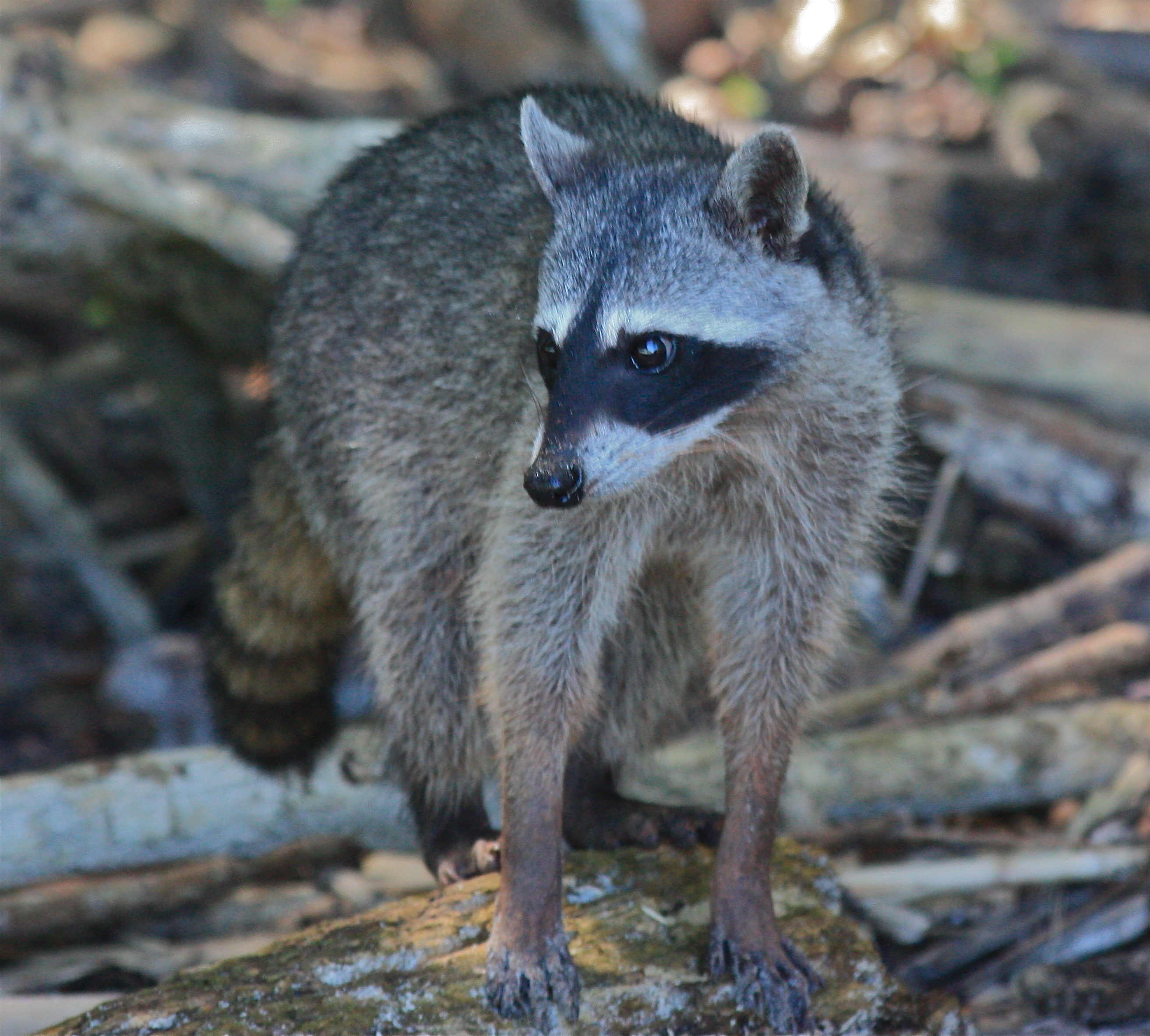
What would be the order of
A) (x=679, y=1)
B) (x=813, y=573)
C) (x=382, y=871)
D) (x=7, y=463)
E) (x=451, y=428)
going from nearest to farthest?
(x=813, y=573) → (x=451, y=428) → (x=382, y=871) → (x=7, y=463) → (x=679, y=1)

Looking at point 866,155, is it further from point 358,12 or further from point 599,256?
point 358,12

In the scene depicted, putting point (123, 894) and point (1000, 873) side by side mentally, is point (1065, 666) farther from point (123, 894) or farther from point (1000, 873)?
point (123, 894)

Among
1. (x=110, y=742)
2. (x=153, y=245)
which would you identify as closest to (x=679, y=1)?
(x=153, y=245)

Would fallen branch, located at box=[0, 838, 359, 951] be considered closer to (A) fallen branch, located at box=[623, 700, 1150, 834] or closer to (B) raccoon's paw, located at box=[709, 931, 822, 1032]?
(A) fallen branch, located at box=[623, 700, 1150, 834]

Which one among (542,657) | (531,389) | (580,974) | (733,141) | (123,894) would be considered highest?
(733,141)

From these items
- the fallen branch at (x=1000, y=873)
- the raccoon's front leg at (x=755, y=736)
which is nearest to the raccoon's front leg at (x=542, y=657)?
the raccoon's front leg at (x=755, y=736)

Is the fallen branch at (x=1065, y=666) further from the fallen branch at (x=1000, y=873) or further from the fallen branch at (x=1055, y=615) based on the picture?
the fallen branch at (x=1000, y=873)

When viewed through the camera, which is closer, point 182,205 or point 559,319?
point 559,319

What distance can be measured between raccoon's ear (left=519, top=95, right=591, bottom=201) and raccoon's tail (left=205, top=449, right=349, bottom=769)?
1.31 meters

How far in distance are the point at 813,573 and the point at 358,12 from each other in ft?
26.3

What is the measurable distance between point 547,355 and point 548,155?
0.56 m

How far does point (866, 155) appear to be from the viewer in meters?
6.75

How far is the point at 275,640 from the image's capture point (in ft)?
13.7

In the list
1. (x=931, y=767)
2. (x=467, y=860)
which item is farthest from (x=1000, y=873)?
(x=467, y=860)
